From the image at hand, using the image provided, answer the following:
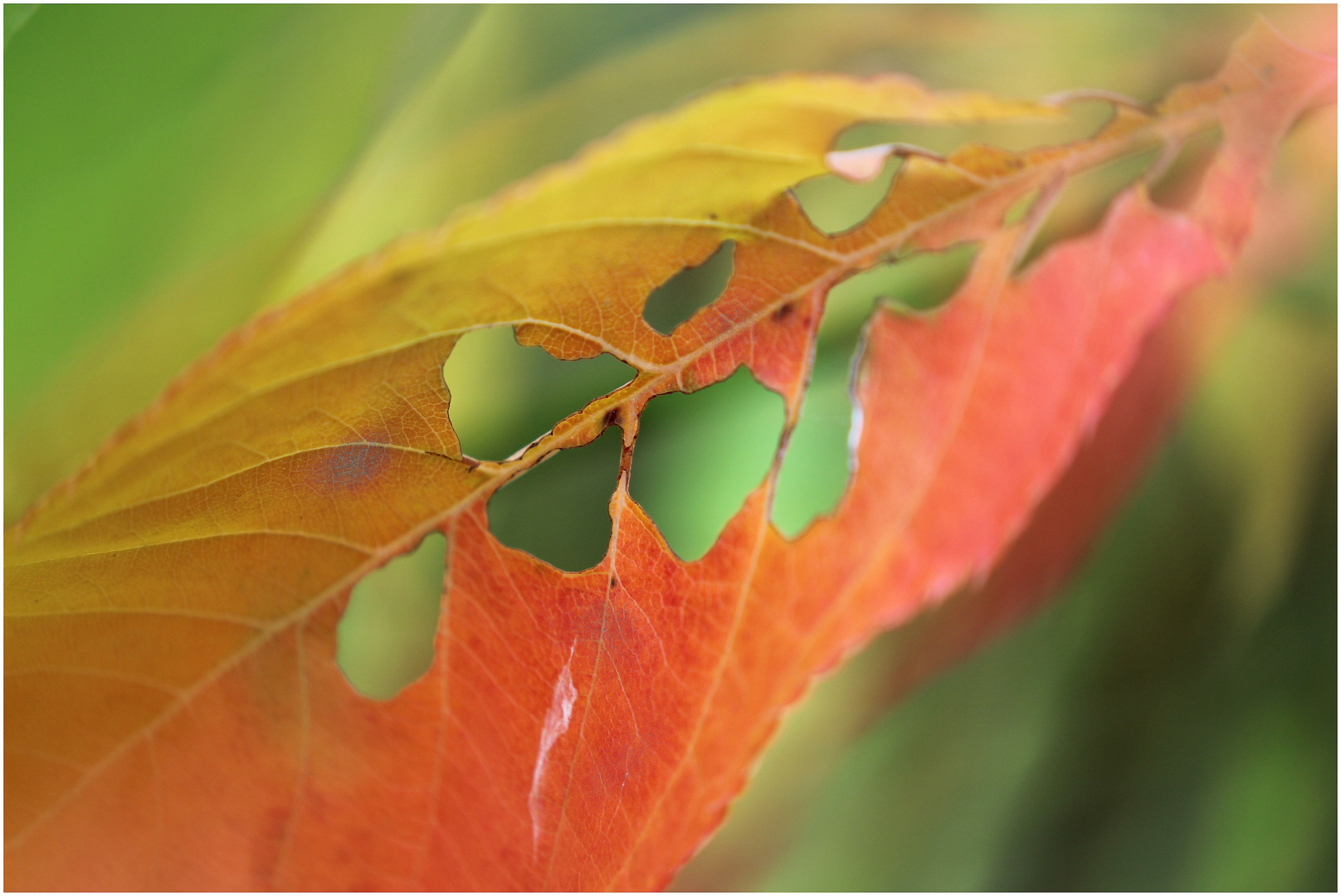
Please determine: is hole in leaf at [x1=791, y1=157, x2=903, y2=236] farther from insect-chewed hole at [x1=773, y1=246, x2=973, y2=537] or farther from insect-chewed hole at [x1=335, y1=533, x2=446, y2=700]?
insect-chewed hole at [x1=335, y1=533, x2=446, y2=700]

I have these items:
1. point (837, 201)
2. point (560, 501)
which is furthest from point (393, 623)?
point (837, 201)

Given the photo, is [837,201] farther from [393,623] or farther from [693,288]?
[393,623]

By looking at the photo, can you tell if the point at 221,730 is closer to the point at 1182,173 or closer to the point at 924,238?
the point at 924,238

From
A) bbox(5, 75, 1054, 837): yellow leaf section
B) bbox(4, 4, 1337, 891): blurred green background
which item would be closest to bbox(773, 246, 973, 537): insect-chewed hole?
bbox(4, 4, 1337, 891): blurred green background

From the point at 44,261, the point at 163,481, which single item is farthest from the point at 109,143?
the point at 163,481

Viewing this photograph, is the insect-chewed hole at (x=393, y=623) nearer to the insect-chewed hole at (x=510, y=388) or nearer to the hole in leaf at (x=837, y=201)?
the insect-chewed hole at (x=510, y=388)

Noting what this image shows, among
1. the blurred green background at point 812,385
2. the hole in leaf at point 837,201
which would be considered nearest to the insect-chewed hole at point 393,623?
the blurred green background at point 812,385
